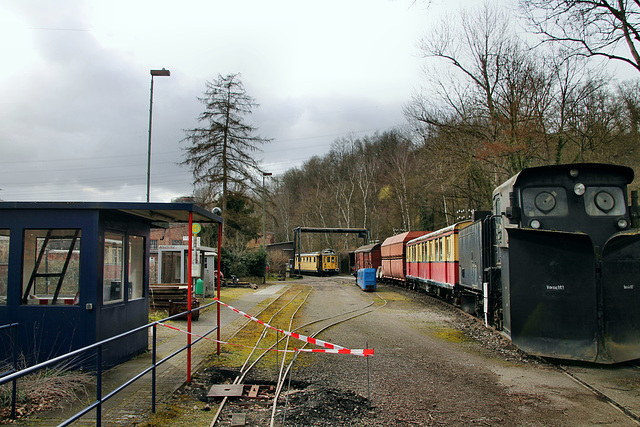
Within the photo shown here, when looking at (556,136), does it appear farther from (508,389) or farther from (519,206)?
(508,389)

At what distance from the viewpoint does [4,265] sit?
726 cm

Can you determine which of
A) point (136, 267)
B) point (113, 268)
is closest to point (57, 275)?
point (113, 268)

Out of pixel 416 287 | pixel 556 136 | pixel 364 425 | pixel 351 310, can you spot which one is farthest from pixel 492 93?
pixel 364 425

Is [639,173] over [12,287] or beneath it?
over

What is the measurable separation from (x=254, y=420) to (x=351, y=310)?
42.0ft

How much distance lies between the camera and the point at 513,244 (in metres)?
8.50

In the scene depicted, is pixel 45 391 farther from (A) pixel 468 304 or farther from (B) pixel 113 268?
(A) pixel 468 304

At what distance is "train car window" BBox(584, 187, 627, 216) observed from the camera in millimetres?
8516

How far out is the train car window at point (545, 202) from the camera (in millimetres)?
8680

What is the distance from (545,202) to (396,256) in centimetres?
2266

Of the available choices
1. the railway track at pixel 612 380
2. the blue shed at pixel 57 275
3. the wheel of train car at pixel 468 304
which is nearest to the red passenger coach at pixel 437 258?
the wheel of train car at pixel 468 304

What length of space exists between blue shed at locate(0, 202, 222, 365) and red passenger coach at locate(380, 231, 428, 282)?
2254 cm

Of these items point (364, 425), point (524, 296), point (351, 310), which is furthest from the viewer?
point (351, 310)

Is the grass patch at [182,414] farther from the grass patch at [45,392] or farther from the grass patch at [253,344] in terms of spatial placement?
the grass patch at [253,344]
